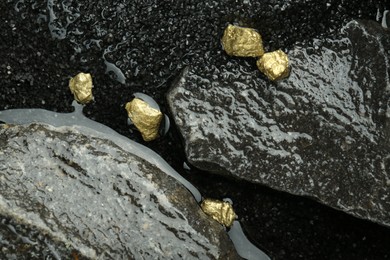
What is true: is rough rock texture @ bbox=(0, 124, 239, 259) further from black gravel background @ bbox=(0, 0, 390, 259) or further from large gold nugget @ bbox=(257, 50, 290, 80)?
large gold nugget @ bbox=(257, 50, 290, 80)

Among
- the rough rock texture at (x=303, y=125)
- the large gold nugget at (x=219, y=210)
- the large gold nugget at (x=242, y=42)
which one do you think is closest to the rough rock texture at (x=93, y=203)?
the large gold nugget at (x=219, y=210)

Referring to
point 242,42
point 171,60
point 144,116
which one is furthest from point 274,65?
point 144,116

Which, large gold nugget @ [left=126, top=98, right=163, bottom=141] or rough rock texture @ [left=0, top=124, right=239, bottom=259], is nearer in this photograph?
rough rock texture @ [left=0, top=124, right=239, bottom=259]

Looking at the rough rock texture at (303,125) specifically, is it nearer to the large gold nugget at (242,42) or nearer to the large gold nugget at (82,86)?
the large gold nugget at (242,42)

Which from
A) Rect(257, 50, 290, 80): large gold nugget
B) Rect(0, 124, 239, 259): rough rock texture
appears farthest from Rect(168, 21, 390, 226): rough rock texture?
Rect(0, 124, 239, 259): rough rock texture

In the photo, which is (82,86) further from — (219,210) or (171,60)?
(219,210)

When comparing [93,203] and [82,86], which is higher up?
[82,86]
